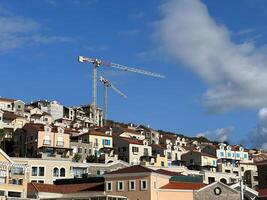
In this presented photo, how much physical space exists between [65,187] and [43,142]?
3019cm

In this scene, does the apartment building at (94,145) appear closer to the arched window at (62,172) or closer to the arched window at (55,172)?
the arched window at (62,172)

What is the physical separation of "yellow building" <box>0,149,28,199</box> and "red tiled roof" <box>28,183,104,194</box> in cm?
238

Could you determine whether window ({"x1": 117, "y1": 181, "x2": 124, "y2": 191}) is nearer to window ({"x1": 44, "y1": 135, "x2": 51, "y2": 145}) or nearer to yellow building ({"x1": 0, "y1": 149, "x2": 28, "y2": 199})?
yellow building ({"x1": 0, "y1": 149, "x2": 28, "y2": 199})

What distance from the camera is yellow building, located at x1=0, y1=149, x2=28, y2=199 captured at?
7600cm

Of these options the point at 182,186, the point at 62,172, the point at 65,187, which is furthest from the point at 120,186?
the point at 62,172

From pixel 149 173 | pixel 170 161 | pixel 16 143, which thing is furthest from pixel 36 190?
pixel 170 161

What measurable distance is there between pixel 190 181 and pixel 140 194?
38.0 ft

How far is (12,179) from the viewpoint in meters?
78.3

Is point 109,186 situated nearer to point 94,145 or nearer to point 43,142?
point 43,142

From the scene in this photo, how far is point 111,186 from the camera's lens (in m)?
80.5

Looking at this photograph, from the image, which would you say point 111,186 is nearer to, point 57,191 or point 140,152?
point 57,191

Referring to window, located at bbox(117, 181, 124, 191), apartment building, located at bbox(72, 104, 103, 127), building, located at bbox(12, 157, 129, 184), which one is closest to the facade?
window, located at bbox(117, 181, 124, 191)

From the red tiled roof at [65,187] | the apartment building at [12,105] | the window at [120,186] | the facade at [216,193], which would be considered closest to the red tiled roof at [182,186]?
the facade at [216,193]

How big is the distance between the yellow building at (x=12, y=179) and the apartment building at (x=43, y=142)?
104ft
